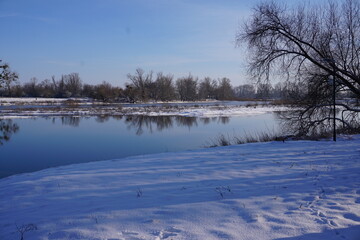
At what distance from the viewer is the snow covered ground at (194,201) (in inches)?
144

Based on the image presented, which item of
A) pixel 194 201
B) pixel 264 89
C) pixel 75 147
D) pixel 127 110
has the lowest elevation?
pixel 75 147

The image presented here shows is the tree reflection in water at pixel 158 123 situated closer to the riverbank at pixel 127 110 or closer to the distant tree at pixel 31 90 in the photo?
the riverbank at pixel 127 110

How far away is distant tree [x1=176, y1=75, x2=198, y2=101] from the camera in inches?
3622

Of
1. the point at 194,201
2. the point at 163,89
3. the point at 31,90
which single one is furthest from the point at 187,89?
the point at 194,201

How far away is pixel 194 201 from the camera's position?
4.62 m

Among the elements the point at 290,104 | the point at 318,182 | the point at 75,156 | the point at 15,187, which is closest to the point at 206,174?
the point at 318,182

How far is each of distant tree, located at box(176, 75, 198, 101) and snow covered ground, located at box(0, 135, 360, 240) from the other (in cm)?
8477

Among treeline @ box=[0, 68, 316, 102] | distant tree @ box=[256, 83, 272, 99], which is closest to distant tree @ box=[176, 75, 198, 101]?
treeline @ box=[0, 68, 316, 102]

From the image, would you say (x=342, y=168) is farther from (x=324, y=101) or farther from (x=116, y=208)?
(x=324, y=101)

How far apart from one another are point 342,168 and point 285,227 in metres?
3.61

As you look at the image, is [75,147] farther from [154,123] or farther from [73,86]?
[73,86]

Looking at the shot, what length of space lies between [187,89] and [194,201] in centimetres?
8829

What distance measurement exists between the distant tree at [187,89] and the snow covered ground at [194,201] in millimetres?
84773

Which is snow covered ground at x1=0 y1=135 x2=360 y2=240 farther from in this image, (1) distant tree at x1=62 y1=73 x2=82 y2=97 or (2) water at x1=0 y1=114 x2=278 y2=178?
(1) distant tree at x1=62 y1=73 x2=82 y2=97
